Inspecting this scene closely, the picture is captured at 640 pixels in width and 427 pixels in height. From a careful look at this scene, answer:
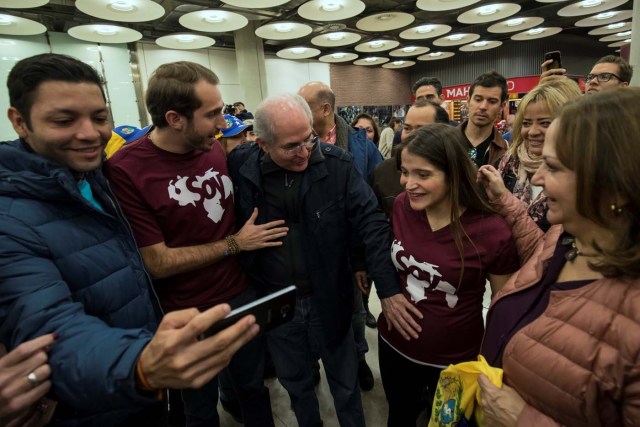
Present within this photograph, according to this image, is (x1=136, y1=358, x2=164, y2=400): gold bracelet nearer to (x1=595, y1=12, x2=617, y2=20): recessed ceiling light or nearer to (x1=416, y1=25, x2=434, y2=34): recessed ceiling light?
(x1=416, y1=25, x2=434, y2=34): recessed ceiling light

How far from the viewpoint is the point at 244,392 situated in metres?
1.77

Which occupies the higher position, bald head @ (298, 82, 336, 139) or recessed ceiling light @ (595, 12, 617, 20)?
recessed ceiling light @ (595, 12, 617, 20)

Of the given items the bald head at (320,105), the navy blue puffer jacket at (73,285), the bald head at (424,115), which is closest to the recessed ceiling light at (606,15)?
the bald head at (424,115)

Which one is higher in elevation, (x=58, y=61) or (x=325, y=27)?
(x=325, y=27)

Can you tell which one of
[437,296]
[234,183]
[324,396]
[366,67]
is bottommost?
[324,396]

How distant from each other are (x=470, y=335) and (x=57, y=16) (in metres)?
7.86

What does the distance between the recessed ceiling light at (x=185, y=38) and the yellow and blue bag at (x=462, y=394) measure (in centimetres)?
669

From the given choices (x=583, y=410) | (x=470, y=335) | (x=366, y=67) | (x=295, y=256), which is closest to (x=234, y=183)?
(x=295, y=256)

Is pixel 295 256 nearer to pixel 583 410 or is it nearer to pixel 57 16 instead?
pixel 583 410

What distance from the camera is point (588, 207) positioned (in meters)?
0.86

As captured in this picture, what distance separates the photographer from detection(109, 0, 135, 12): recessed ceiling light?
4.08 m

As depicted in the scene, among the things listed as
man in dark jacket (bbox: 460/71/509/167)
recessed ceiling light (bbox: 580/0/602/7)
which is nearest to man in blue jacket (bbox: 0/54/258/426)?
man in dark jacket (bbox: 460/71/509/167)

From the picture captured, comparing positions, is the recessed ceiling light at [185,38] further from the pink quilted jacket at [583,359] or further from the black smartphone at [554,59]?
the pink quilted jacket at [583,359]

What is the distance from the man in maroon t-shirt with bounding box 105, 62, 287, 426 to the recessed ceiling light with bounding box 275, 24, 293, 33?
193 inches
